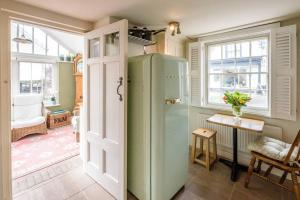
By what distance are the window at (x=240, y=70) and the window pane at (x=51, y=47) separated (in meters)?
4.45

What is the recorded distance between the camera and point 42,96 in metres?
4.48

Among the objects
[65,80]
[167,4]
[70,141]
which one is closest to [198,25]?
[167,4]

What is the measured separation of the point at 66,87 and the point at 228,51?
15.5ft

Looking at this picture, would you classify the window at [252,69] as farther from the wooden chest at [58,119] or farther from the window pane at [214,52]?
the wooden chest at [58,119]

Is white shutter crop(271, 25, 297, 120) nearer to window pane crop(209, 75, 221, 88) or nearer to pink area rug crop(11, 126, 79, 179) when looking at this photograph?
window pane crop(209, 75, 221, 88)

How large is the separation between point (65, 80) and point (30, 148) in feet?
8.45

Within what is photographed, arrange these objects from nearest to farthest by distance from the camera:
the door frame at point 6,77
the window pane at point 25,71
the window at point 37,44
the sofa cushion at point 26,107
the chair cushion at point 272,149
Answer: the door frame at point 6,77 < the chair cushion at point 272,149 < the sofa cushion at point 26,107 < the window at point 37,44 < the window pane at point 25,71

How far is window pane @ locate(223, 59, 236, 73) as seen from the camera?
2875 mm

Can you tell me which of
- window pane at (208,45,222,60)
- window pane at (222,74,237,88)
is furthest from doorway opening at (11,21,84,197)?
window pane at (222,74,237,88)

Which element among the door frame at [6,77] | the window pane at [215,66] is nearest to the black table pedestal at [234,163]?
the window pane at [215,66]

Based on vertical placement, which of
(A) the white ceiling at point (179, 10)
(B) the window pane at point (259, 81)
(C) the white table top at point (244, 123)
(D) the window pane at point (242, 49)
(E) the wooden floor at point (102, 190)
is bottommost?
(E) the wooden floor at point (102, 190)

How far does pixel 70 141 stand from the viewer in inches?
144

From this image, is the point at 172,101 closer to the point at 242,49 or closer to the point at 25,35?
the point at 242,49

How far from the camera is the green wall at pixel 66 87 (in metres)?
5.18
